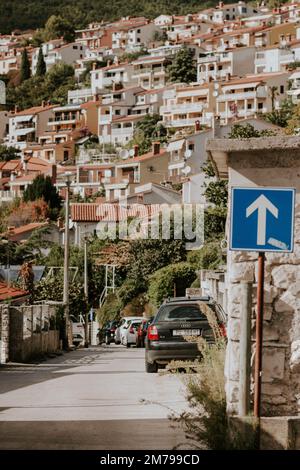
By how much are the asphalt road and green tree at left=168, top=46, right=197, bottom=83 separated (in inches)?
6161

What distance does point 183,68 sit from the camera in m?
178

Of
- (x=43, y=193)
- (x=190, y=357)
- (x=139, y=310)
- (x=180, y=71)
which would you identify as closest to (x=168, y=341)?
(x=190, y=357)

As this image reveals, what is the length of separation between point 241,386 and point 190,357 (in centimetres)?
1005

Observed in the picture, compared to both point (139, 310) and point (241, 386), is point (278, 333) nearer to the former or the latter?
point (241, 386)

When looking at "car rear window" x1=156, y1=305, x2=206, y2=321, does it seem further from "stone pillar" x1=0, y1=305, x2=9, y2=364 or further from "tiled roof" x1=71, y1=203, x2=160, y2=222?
"tiled roof" x1=71, y1=203, x2=160, y2=222

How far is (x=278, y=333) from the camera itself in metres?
11.3

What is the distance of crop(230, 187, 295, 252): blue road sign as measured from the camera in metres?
10.3

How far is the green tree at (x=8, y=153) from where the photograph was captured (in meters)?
178

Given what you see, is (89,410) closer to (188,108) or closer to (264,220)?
(264,220)

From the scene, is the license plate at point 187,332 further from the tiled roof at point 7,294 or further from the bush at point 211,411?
the tiled roof at point 7,294

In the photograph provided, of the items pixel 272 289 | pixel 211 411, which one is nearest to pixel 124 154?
pixel 272 289

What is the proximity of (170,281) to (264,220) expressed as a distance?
53545mm

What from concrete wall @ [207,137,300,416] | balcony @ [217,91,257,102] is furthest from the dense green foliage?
concrete wall @ [207,137,300,416]

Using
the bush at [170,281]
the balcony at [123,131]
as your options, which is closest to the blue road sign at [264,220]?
the bush at [170,281]
